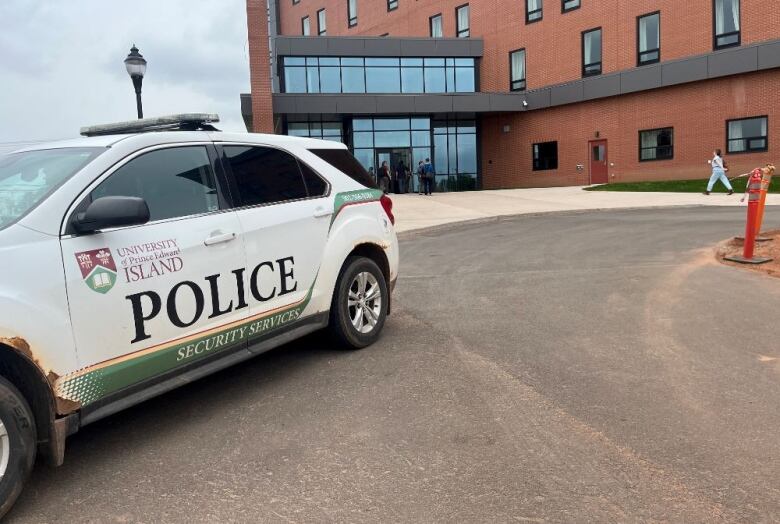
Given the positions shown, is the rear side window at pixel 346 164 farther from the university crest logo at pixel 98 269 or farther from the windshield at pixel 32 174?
the university crest logo at pixel 98 269

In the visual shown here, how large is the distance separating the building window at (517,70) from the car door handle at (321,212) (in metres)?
32.7

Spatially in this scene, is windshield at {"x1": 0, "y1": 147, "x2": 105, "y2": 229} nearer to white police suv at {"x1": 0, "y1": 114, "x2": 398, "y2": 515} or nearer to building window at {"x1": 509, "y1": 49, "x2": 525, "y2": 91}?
white police suv at {"x1": 0, "y1": 114, "x2": 398, "y2": 515}

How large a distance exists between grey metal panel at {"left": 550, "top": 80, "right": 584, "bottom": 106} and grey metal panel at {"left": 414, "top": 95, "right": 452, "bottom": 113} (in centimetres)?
528

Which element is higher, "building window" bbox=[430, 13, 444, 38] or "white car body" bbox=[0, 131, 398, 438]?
"building window" bbox=[430, 13, 444, 38]

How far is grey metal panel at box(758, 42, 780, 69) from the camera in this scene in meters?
26.3

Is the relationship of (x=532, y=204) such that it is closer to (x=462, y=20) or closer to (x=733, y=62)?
(x=733, y=62)

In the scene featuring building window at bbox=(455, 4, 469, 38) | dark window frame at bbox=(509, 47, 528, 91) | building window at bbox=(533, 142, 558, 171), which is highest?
building window at bbox=(455, 4, 469, 38)

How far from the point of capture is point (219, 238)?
4109 mm

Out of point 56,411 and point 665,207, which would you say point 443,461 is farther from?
point 665,207

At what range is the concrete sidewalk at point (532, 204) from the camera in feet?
61.7

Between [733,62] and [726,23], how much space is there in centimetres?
197

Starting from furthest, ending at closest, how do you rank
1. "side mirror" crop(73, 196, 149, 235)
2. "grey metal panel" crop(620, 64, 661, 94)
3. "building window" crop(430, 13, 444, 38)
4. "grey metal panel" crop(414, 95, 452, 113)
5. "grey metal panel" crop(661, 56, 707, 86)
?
"building window" crop(430, 13, 444, 38), "grey metal panel" crop(414, 95, 452, 113), "grey metal panel" crop(620, 64, 661, 94), "grey metal panel" crop(661, 56, 707, 86), "side mirror" crop(73, 196, 149, 235)

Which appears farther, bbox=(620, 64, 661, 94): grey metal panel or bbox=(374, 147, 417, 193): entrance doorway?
bbox=(374, 147, 417, 193): entrance doorway

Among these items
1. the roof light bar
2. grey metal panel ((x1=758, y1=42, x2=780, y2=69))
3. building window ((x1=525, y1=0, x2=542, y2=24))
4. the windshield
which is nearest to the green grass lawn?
grey metal panel ((x1=758, y1=42, x2=780, y2=69))
